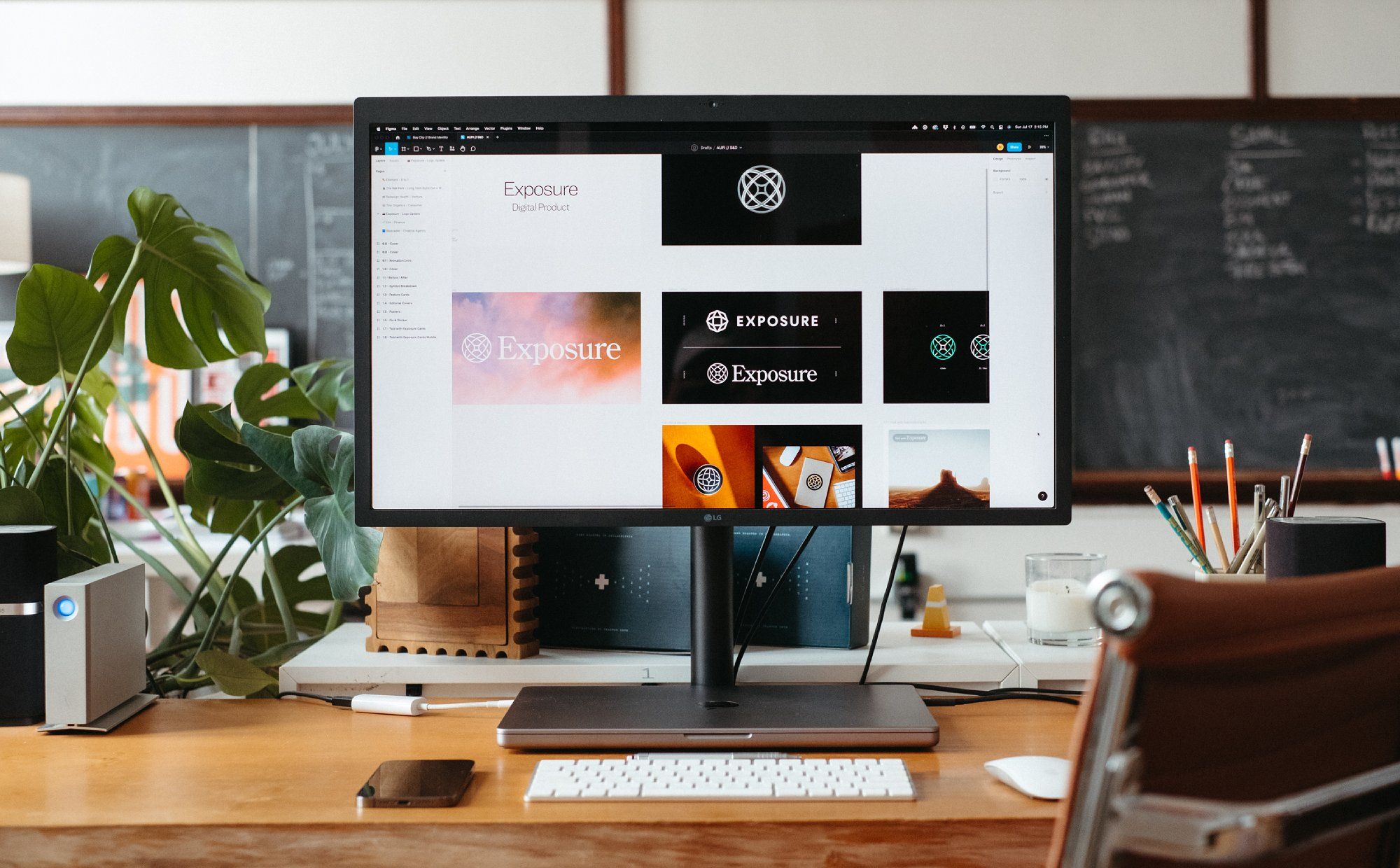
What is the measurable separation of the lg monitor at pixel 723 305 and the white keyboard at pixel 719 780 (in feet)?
0.41

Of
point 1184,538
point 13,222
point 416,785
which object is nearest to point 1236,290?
point 1184,538

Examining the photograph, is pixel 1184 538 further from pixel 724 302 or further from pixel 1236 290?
pixel 1236 290

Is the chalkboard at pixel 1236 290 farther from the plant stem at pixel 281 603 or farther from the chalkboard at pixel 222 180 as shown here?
the plant stem at pixel 281 603

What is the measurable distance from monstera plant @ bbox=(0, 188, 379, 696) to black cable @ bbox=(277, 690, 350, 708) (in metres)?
0.02

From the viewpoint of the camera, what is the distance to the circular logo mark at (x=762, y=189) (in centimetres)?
87

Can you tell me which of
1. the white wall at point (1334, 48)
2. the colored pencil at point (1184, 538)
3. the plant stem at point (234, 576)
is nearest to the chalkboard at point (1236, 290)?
the white wall at point (1334, 48)

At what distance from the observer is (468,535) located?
98 cm

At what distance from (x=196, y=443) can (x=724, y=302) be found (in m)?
0.59

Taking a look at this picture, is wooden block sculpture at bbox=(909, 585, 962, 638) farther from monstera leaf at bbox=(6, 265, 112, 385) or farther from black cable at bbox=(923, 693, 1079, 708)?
monstera leaf at bbox=(6, 265, 112, 385)

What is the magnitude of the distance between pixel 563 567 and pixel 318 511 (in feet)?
0.80

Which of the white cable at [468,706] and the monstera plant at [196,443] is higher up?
the monstera plant at [196,443]

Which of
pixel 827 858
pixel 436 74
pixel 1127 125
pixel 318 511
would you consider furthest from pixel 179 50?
pixel 827 858

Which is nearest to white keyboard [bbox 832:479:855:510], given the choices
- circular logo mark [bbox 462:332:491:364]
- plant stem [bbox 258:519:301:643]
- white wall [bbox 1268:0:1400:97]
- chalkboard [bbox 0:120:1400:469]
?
circular logo mark [bbox 462:332:491:364]

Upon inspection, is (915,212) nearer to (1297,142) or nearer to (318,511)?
(318,511)
